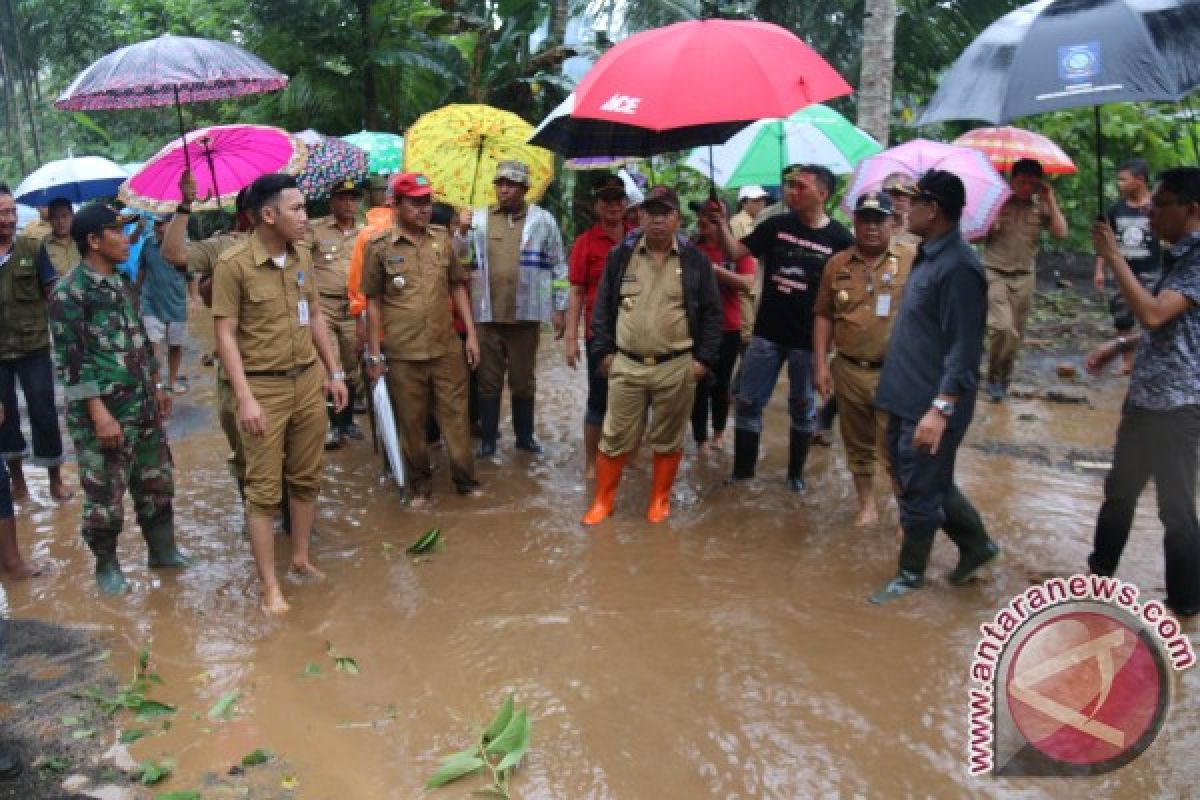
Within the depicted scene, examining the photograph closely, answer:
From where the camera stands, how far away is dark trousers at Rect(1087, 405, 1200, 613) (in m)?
3.89

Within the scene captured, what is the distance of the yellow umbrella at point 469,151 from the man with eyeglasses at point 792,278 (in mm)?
1650

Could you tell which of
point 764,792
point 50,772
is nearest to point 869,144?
point 764,792

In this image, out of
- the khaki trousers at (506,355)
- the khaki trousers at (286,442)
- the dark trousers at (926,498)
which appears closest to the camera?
the dark trousers at (926,498)

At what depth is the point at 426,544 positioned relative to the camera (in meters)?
5.05

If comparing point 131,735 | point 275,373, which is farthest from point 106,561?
point 131,735

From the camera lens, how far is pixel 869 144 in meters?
7.53

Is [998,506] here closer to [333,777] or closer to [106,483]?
[333,777]

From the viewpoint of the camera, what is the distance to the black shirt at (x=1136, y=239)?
7.66 meters

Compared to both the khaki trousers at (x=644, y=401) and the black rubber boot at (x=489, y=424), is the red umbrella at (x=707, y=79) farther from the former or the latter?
the black rubber boot at (x=489, y=424)

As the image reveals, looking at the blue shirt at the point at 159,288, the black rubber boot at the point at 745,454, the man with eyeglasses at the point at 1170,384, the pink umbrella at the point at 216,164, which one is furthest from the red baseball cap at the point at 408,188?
the blue shirt at the point at 159,288

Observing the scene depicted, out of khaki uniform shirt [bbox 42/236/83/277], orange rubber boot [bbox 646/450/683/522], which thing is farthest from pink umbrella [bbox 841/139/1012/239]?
khaki uniform shirt [bbox 42/236/83/277]

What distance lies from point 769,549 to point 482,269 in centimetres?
274

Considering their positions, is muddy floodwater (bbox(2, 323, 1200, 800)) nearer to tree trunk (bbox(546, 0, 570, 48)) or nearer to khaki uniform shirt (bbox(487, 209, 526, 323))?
khaki uniform shirt (bbox(487, 209, 526, 323))

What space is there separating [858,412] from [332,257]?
4.06 m
